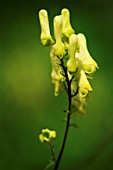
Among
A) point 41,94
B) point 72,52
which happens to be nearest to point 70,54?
point 72,52

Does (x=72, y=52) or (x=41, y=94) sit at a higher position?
(x=72, y=52)

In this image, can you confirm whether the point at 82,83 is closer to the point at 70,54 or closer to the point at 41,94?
the point at 70,54

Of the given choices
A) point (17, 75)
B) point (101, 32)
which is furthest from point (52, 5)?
point (17, 75)

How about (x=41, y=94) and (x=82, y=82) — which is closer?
(x=82, y=82)

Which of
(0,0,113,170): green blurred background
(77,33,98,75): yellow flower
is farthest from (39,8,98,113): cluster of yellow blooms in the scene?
(0,0,113,170): green blurred background

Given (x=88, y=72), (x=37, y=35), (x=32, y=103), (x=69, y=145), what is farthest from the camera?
(x=37, y=35)

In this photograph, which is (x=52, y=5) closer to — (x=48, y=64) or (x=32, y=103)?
(x=48, y=64)

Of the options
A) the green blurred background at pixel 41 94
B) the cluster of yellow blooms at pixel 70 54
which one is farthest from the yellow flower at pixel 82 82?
the green blurred background at pixel 41 94

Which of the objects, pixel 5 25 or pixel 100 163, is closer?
pixel 100 163
